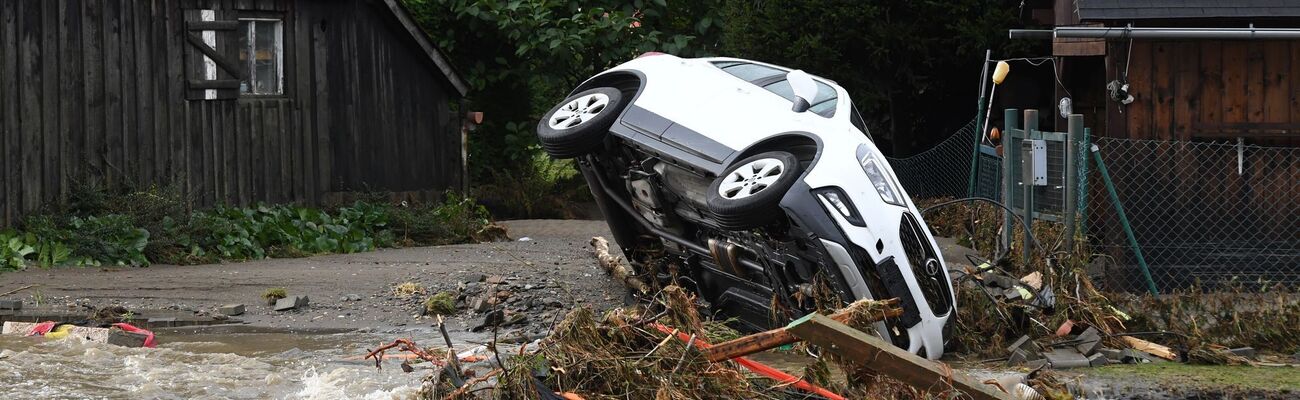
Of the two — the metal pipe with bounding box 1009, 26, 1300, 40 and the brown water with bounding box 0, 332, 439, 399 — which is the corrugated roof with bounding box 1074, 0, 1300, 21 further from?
the brown water with bounding box 0, 332, 439, 399

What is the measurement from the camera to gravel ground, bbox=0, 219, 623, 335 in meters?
11.7

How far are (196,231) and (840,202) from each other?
869cm

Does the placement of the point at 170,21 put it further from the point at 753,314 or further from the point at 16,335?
the point at 753,314

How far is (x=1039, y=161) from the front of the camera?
11883mm

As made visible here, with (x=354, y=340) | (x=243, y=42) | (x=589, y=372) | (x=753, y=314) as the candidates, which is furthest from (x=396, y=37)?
(x=589, y=372)

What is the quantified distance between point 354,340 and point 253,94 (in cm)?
769

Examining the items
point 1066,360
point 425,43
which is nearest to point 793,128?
point 1066,360

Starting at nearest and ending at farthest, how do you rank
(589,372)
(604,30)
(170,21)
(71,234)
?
(589,372), (71,234), (170,21), (604,30)

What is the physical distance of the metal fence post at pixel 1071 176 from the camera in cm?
1120

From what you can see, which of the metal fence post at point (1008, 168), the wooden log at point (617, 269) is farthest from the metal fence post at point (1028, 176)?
the wooden log at point (617, 269)

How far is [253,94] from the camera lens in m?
17.6

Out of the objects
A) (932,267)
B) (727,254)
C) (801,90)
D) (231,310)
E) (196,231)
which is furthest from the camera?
(196,231)

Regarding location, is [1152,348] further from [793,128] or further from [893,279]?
[793,128]

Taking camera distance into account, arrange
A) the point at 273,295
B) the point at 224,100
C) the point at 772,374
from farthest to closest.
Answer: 1. the point at 224,100
2. the point at 273,295
3. the point at 772,374
